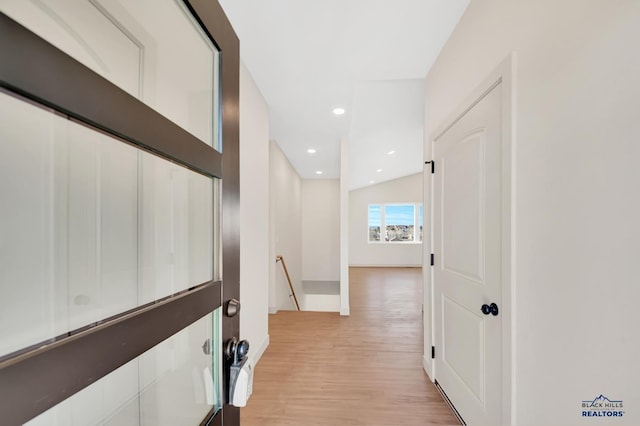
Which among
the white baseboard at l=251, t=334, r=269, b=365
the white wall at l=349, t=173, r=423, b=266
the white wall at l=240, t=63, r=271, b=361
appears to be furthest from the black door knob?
the white wall at l=349, t=173, r=423, b=266

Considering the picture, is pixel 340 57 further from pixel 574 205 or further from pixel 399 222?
pixel 399 222

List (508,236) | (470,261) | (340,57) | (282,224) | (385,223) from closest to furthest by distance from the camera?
(508,236)
(470,261)
(340,57)
(282,224)
(385,223)

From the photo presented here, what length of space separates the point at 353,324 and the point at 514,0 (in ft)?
11.2

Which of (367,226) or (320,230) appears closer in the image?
(320,230)

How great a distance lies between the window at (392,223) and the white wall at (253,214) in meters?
6.65

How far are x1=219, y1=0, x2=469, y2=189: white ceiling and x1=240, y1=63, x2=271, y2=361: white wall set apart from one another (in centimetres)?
25

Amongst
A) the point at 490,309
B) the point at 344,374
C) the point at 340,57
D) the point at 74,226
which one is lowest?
the point at 344,374

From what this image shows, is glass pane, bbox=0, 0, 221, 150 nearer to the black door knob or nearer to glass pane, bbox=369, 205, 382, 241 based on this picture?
the black door knob

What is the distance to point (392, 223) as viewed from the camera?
9008 mm

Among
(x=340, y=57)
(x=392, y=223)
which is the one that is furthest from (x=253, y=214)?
(x=392, y=223)

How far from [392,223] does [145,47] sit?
8.88m

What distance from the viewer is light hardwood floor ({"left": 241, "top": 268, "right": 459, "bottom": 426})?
5.96 feet

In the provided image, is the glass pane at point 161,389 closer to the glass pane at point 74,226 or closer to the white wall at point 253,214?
the glass pane at point 74,226

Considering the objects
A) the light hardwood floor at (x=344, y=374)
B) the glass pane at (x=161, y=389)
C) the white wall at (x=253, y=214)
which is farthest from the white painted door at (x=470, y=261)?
the white wall at (x=253, y=214)
